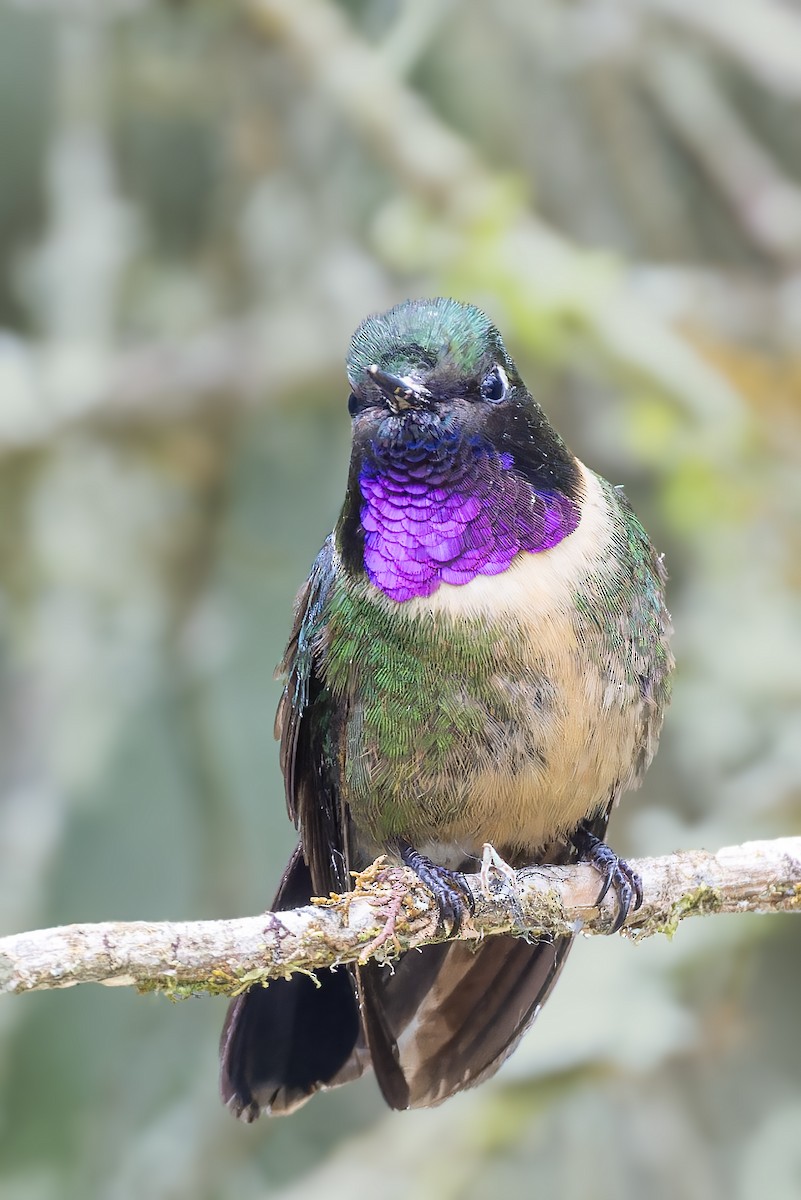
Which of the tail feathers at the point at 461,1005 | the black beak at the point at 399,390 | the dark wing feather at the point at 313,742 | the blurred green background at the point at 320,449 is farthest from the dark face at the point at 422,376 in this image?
the blurred green background at the point at 320,449

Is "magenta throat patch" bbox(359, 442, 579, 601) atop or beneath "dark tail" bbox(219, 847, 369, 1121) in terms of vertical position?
atop

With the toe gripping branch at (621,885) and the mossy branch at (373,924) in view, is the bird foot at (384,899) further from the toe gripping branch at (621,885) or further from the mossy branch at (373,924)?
the toe gripping branch at (621,885)

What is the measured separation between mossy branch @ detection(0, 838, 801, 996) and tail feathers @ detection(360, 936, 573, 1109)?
0.34 meters

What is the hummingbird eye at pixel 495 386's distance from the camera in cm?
258

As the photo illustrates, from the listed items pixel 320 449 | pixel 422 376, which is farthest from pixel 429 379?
pixel 320 449

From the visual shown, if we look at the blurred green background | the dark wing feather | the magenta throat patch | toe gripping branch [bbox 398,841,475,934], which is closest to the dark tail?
the dark wing feather

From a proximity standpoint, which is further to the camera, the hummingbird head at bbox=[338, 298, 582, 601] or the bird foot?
the hummingbird head at bbox=[338, 298, 582, 601]

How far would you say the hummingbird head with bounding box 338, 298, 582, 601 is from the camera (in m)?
2.53

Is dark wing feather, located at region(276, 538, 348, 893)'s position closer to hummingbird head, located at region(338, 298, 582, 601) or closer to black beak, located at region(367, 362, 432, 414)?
hummingbird head, located at region(338, 298, 582, 601)

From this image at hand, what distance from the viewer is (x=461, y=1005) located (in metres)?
3.00

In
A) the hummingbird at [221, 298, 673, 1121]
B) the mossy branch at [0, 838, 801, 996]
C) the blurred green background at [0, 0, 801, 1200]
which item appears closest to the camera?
the mossy branch at [0, 838, 801, 996]

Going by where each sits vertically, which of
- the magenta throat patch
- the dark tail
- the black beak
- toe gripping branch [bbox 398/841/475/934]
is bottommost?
the dark tail

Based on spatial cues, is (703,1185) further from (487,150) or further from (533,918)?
(487,150)

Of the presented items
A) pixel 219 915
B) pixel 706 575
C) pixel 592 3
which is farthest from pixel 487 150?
pixel 219 915
